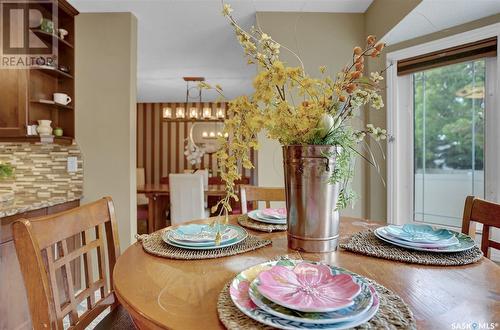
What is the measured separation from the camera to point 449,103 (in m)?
2.25

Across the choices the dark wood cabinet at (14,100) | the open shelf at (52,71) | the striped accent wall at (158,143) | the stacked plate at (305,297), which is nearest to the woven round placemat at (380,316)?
the stacked plate at (305,297)

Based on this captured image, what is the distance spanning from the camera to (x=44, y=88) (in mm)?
2346

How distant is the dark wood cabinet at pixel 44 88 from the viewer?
2.11m

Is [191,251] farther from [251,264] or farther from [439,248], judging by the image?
[439,248]

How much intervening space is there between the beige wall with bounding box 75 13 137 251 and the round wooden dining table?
1.68 m

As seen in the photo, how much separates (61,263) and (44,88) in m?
2.05

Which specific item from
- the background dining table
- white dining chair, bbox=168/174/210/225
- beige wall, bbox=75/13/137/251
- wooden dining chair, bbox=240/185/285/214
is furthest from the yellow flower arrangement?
the background dining table

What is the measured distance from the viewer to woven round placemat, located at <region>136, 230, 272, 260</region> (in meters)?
0.89

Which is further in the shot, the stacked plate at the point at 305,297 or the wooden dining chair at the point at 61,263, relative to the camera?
the wooden dining chair at the point at 61,263

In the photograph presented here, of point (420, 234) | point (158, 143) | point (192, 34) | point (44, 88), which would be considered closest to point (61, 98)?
point (44, 88)

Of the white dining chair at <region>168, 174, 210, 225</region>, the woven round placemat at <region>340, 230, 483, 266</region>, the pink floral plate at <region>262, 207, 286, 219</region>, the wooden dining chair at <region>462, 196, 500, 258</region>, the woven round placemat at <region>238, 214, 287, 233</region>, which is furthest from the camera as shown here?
the white dining chair at <region>168, 174, 210, 225</region>

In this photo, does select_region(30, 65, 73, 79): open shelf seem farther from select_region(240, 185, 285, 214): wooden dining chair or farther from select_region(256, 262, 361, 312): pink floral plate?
select_region(256, 262, 361, 312): pink floral plate

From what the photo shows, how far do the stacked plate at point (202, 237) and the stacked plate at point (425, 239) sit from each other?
52 centimetres

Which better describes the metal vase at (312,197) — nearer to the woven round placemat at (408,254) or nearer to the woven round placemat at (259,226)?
the woven round placemat at (408,254)
